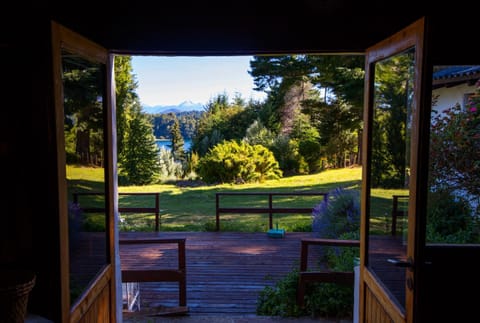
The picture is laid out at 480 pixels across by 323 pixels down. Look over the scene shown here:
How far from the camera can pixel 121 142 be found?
476 inches

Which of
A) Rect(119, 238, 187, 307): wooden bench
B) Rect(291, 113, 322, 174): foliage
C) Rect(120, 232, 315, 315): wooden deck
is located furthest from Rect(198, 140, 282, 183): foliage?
Rect(119, 238, 187, 307): wooden bench

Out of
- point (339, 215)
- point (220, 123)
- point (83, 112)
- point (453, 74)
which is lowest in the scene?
point (339, 215)

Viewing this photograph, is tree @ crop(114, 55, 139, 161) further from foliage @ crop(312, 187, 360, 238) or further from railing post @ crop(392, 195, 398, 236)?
railing post @ crop(392, 195, 398, 236)

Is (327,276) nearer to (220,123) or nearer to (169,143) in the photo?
(220,123)

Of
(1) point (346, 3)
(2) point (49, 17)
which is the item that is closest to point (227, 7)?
(1) point (346, 3)

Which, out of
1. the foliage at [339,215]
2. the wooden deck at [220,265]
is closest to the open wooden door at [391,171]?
the wooden deck at [220,265]

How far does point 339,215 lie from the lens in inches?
231

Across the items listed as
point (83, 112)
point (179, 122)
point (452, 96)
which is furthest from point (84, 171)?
point (179, 122)

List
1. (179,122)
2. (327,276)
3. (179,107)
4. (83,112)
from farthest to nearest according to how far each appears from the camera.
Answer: (179,107), (179,122), (327,276), (83,112)

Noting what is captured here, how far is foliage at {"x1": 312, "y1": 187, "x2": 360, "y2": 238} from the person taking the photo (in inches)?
220

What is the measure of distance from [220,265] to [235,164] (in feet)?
21.5

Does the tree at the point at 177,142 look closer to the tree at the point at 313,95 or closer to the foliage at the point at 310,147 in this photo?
the tree at the point at 313,95

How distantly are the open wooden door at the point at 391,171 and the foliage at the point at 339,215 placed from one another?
3.01 meters

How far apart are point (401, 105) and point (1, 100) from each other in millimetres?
1933
